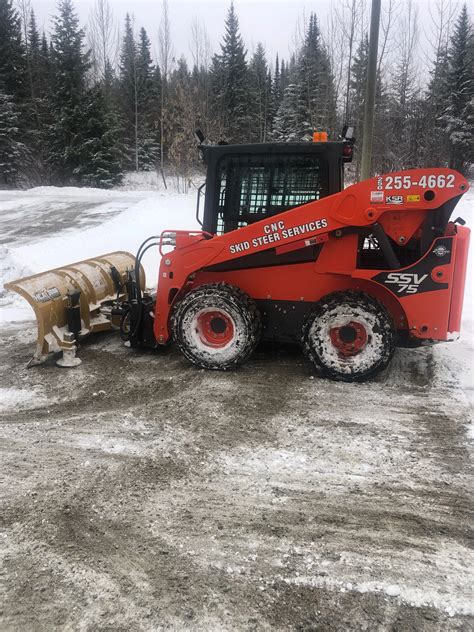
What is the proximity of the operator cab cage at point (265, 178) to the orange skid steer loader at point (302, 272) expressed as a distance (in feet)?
0.03

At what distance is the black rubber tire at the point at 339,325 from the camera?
480cm

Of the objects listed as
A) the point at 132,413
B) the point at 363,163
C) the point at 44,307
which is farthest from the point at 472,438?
the point at 363,163

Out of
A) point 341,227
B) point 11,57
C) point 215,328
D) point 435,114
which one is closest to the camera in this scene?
point 341,227

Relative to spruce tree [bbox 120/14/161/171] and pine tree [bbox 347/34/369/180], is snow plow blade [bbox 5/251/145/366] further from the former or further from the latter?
spruce tree [bbox 120/14/161/171]

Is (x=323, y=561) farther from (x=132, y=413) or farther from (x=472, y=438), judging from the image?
(x=132, y=413)

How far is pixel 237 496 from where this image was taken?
10.7 ft

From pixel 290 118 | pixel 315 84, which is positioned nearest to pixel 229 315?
pixel 315 84

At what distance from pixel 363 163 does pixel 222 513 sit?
922cm

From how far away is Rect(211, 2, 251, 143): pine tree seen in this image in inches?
1630

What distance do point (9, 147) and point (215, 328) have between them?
3165 cm

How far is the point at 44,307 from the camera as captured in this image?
216 inches

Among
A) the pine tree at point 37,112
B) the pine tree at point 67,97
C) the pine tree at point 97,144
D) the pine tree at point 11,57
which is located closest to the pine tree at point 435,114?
the pine tree at point 97,144

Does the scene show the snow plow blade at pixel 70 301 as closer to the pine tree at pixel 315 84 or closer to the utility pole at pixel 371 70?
the utility pole at pixel 371 70

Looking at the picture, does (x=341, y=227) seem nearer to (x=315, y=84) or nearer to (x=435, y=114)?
(x=435, y=114)
